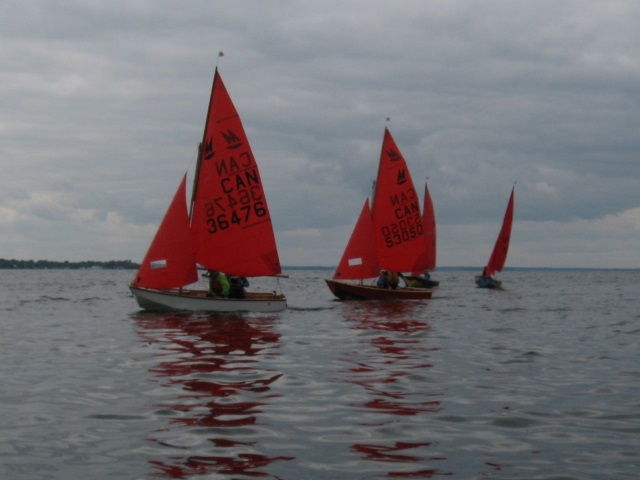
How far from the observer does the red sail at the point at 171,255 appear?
101 ft

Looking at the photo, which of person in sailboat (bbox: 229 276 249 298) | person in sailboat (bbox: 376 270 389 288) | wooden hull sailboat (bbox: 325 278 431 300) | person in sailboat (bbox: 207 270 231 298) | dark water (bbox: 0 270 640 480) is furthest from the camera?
person in sailboat (bbox: 376 270 389 288)

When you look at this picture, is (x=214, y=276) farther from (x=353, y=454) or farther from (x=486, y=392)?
(x=353, y=454)

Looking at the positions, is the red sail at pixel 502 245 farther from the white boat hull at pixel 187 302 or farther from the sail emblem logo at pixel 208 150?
Answer: the white boat hull at pixel 187 302

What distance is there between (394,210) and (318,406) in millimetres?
33552

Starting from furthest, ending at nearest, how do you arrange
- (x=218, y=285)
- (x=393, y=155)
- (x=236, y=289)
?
(x=393, y=155) < (x=218, y=285) < (x=236, y=289)

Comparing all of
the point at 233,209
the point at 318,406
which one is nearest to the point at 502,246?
the point at 233,209

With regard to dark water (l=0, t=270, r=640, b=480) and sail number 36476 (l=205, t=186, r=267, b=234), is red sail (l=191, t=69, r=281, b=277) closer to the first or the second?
sail number 36476 (l=205, t=186, r=267, b=234)

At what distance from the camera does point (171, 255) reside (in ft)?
102

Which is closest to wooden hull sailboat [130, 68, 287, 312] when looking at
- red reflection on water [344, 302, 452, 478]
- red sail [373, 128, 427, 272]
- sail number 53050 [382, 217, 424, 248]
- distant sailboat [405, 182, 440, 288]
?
red reflection on water [344, 302, 452, 478]

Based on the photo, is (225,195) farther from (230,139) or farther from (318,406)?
(318,406)

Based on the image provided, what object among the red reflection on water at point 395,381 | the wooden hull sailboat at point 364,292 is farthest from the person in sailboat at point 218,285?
the wooden hull sailboat at point 364,292

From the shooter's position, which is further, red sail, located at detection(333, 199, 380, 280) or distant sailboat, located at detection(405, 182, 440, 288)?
distant sailboat, located at detection(405, 182, 440, 288)

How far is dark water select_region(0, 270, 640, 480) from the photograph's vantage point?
8914mm

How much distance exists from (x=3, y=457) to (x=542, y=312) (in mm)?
31151
